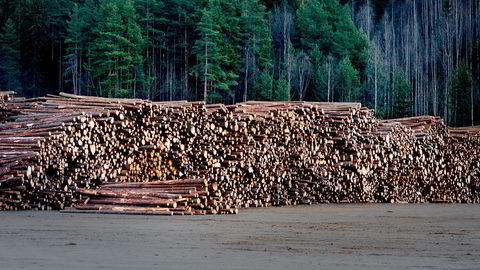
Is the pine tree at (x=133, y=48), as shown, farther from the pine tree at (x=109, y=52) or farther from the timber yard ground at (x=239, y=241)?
the timber yard ground at (x=239, y=241)

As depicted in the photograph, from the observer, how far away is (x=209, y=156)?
1900 cm

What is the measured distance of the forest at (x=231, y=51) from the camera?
186ft

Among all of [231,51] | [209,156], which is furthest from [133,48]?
[209,156]

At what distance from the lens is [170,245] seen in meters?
10.3

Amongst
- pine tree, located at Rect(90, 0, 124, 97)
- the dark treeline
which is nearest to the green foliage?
the dark treeline

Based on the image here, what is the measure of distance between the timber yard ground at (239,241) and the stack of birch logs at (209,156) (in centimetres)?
115

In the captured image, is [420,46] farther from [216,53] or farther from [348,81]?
[216,53]

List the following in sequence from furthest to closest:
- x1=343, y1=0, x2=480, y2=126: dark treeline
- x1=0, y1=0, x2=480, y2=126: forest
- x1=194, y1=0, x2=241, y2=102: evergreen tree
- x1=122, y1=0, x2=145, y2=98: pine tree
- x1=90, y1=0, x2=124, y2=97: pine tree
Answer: x1=343, y1=0, x2=480, y2=126: dark treeline < x1=122, y1=0, x2=145, y2=98: pine tree < x1=0, y1=0, x2=480, y2=126: forest < x1=90, y1=0, x2=124, y2=97: pine tree < x1=194, y1=0, x2=241, y2=102: evergreen tree

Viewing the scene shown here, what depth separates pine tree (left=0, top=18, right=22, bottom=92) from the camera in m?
59.6

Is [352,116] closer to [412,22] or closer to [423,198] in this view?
[423,198]

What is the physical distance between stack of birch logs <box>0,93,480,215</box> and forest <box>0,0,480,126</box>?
93.3 ft

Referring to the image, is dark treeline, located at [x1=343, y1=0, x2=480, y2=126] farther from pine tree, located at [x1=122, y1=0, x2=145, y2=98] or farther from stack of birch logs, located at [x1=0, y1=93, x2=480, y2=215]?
stack of birch logs, located at [x1=0, y1=93, x2=480, y2=215]

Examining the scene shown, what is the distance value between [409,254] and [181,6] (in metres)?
53.9

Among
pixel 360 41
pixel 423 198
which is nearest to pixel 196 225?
pixel 423 198
